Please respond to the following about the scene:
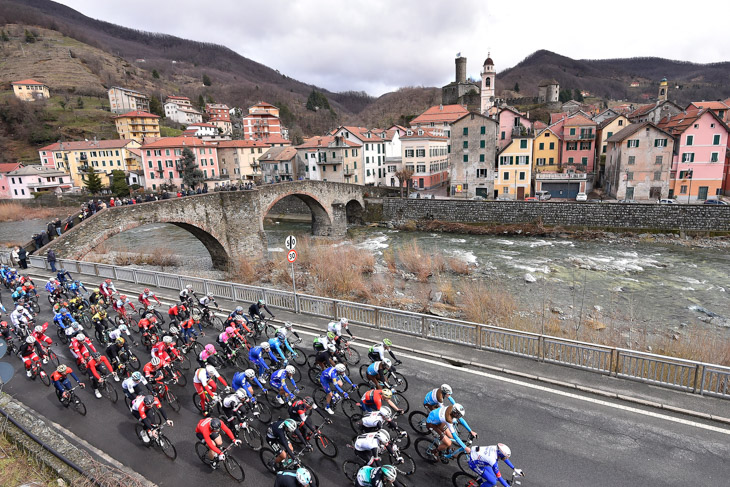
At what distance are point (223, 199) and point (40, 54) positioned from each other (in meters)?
174

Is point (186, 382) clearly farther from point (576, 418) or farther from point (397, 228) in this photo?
point (397, 228)

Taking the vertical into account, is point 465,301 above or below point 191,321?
below

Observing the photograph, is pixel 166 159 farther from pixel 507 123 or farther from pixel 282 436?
pixel 282 436

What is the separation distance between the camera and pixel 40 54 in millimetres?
149875

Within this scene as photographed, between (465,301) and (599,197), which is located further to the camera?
(599,197)

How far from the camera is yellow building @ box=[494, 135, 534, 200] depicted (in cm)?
4759

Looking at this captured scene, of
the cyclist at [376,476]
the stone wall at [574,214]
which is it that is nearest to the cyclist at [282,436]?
the cyclist at [376,476]

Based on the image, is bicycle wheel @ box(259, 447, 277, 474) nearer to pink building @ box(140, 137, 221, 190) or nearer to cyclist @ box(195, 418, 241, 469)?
cyclist @ box(195, 418, 241, 469)

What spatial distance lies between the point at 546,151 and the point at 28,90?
135407 millimetres

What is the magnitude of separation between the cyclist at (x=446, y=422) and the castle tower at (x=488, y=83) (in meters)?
91.7

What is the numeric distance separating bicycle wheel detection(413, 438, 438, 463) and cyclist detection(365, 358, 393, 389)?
5.45 ft

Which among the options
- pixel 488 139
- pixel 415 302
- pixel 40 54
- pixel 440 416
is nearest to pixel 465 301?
pixel 415 302

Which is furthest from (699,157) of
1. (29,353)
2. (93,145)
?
(93,145)

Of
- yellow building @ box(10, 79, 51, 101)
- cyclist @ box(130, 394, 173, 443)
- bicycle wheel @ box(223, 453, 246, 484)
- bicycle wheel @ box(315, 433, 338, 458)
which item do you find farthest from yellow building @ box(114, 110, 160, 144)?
bicycle wheel @ box(315, 433, 338, 458)
